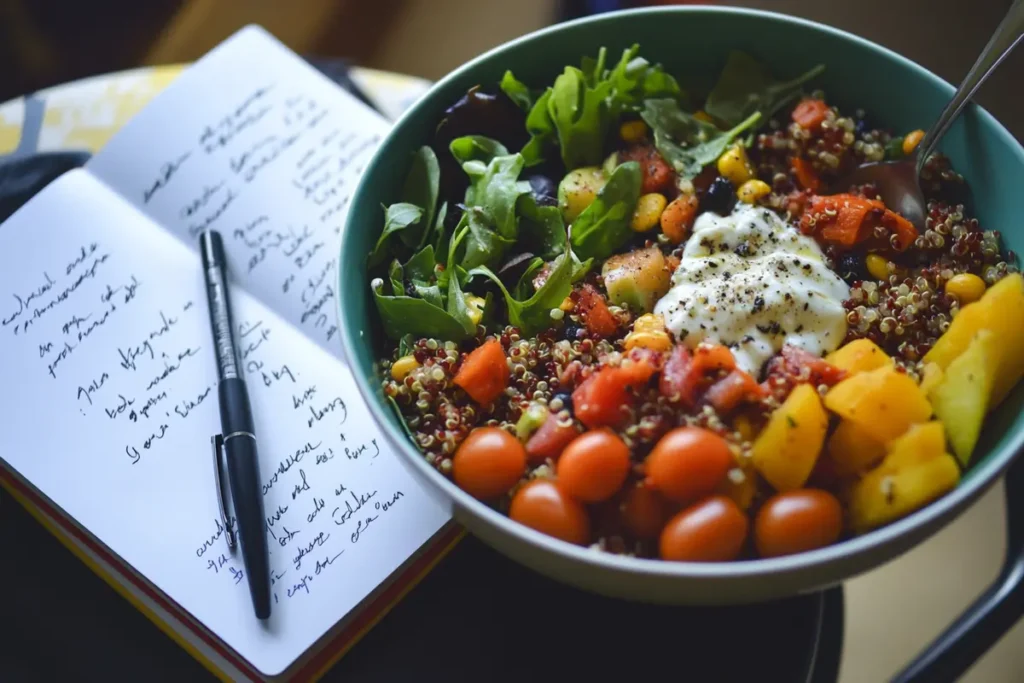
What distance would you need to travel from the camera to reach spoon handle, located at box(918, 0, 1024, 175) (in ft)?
3.69

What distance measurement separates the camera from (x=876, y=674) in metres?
1.39

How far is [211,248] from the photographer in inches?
54.0

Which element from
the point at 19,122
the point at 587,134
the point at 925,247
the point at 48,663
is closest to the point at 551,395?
the point at 587,134

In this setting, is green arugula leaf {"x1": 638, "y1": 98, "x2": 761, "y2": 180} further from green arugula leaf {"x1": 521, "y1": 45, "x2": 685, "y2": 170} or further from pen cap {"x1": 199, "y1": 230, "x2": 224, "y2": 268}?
pen cap {"x1": 199, "y1": 230, "x2": 224, "y2": 268}

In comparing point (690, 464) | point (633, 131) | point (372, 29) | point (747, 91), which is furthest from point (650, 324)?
point (372, 29)

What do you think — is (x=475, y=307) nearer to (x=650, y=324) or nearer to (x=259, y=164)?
(x=650, y=324)

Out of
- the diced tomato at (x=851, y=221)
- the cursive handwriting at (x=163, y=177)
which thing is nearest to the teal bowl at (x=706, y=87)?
the diced tomato at (x=851, y=221)

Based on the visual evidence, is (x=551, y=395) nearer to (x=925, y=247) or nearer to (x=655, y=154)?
(x=655, y=154)

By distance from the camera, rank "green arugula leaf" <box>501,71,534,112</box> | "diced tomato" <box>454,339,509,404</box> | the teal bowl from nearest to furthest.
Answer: the teal bowl < "diced tomato" <box>454,339,509,404</box> < "green arugula leaf" <box>501,71,534,112</box>

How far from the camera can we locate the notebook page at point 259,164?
1.40 metres

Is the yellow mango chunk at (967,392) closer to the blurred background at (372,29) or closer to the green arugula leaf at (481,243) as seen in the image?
the green arugula leaf at (481,243)

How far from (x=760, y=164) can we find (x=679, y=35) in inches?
9.3

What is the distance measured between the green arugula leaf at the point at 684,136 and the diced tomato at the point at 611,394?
39 cm

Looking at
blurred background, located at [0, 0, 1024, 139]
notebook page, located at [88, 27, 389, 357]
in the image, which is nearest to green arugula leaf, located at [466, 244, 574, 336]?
notebook page, located at [88, 27, 389, 357]
